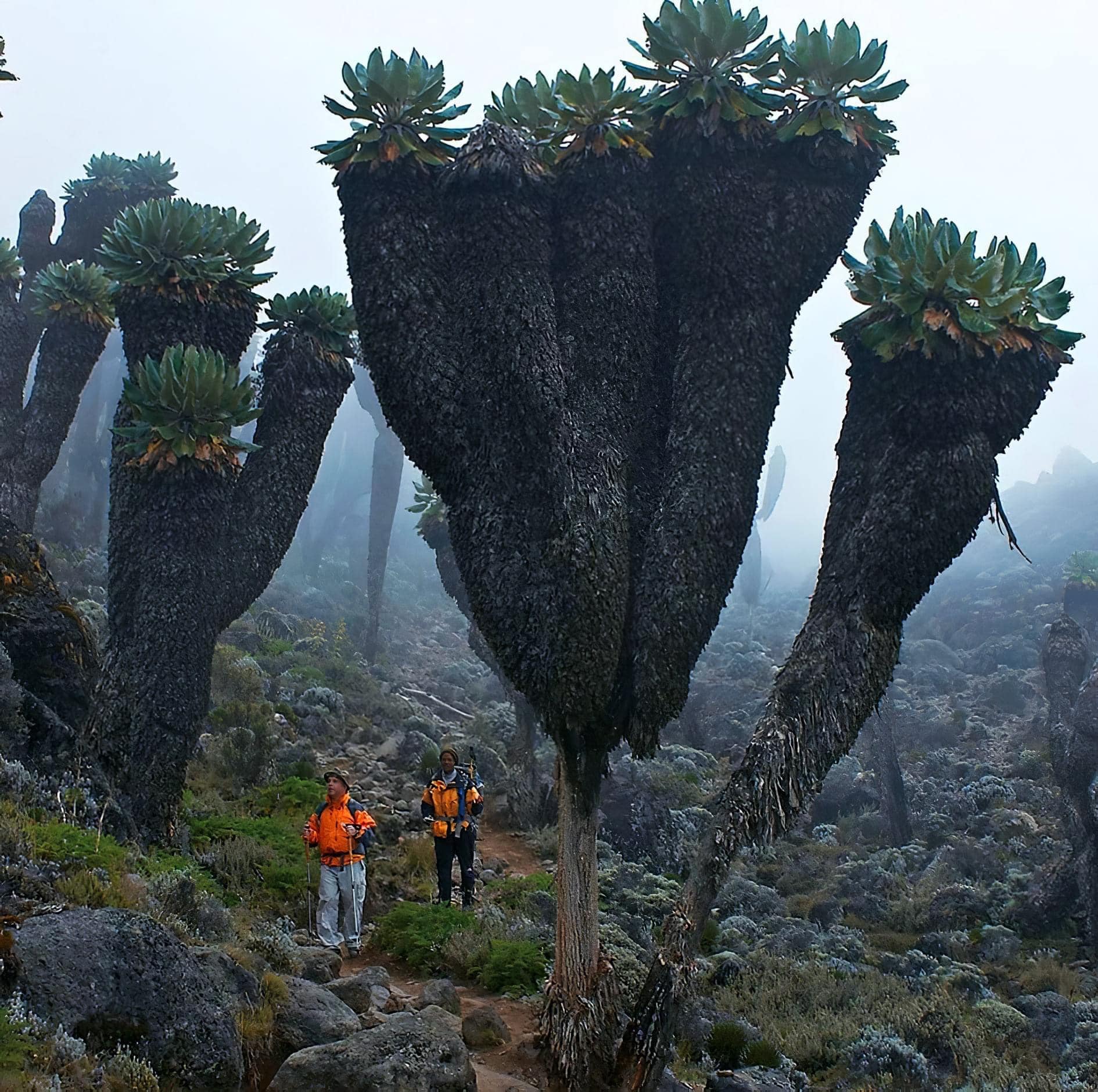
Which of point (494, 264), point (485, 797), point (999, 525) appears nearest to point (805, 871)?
point (485, 797)

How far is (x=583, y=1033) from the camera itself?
6.06 metres

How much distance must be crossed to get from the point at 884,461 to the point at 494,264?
3171mm

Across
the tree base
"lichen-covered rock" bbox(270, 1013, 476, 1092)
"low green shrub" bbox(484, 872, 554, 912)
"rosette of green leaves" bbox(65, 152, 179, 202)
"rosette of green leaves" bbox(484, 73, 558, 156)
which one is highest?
"rosette of green leaves" bbox(65, 152, 179, 202)

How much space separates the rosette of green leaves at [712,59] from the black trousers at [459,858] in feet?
24.3

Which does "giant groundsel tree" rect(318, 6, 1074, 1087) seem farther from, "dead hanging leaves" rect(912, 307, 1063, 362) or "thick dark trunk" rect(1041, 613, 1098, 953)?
"thick dark trunk" rect(1041, 613, 1098, 953)

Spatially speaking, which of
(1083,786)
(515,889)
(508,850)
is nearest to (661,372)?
(515,889)

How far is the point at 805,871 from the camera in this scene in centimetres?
1527

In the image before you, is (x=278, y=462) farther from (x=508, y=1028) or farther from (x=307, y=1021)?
(x=508, y=1028)

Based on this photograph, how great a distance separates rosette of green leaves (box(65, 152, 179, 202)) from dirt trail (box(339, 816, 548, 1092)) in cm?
1805

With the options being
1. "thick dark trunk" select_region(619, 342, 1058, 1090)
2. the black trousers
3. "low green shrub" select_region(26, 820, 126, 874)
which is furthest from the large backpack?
"thick dark trunk" select_region(619, 342, 1058, 1090)

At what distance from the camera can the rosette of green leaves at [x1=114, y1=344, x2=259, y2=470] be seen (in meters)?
8.58

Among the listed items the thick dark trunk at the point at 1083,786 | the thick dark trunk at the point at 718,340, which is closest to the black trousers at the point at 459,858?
the thick dark trunk at the point at 718,340

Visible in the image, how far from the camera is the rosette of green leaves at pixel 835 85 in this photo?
645 centimetres

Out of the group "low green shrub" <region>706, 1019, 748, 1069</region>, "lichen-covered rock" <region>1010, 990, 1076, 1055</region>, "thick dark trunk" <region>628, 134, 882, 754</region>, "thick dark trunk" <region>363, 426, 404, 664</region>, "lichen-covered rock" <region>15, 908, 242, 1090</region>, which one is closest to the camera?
"lichen-covered rock" <region>15, 908, 242, 1090</region>
